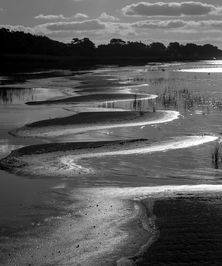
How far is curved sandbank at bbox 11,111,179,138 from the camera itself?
24823 millimetres

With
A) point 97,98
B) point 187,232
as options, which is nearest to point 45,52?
point 97,98

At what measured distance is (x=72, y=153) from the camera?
19.4 meters

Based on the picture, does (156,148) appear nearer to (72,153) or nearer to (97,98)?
(72,153)

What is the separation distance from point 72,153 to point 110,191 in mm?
5506

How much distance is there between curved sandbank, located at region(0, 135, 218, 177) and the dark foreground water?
4cm

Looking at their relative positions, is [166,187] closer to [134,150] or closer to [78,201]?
[78,201]

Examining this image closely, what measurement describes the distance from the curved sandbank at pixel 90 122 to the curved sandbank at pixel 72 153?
149 inches

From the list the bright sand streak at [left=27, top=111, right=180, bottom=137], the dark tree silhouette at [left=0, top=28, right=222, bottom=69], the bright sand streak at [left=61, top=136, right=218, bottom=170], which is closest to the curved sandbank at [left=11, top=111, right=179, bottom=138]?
the bright sand streak at [left=27, top=111, right=180, bottom=137]

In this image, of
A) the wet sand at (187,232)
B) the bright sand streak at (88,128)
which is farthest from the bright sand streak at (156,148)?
the wet sand at (187,232)

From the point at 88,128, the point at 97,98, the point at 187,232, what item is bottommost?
the point at 97,98

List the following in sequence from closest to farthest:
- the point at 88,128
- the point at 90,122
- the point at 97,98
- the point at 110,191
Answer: the point at 110,191, the point at 88,128, the point at 90,122, the point at 97,98

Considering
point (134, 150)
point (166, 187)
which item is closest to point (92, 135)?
point (134, 150)

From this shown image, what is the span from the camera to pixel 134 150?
19828 millimetres

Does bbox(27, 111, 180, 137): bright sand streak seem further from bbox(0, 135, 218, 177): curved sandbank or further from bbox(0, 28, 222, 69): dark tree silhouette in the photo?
bbox(0, 28, 222, 69): dark tree silhouette
